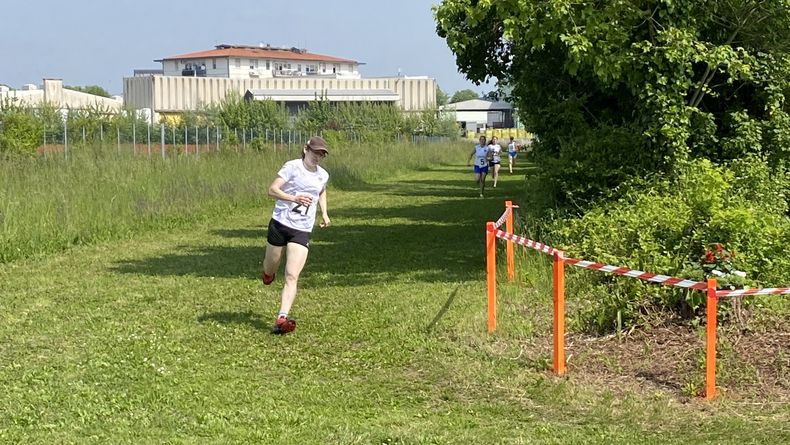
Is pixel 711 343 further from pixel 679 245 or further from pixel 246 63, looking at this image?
pixel 246 63

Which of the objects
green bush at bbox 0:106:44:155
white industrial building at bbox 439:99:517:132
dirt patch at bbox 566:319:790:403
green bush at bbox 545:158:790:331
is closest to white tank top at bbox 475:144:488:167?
green bush at bbox 0:106:44:155

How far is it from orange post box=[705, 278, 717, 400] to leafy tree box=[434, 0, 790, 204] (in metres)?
5.09

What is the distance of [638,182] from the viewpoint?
1179 centimetres

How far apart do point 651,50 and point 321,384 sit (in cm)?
616

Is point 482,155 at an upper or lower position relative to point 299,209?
upper

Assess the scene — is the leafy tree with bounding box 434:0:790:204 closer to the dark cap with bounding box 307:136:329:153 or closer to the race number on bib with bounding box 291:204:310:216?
the dark cap with bounding box 307:136:329:153

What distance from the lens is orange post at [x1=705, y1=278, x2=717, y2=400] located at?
6539mm

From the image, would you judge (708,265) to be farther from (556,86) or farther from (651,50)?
(556,86)

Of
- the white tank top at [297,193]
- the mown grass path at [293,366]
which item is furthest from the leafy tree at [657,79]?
the white tank top at [297,193]

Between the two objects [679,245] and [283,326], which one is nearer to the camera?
[679,245]

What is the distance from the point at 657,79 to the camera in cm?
1149

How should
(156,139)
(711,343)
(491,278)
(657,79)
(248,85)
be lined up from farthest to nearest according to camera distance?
1. (248,85)
2. (156,139)
3. (657,79)
4. (491,278)
5. (711,343)

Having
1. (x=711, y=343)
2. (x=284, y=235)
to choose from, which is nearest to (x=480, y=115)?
(x=284, y=235)

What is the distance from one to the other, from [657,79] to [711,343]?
5.46 meters
